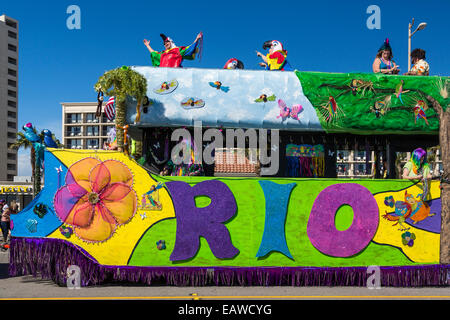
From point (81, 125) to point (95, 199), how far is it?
7204cm

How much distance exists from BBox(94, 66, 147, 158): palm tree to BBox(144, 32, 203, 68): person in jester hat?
1.28 meters

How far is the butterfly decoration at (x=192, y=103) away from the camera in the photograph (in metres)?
6.89

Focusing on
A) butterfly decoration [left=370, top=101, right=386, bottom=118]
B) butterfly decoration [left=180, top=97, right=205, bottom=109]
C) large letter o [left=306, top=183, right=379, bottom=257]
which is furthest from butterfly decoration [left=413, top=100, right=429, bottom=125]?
butterfly decoration [left=180, top=97, right=205, bottom=109]

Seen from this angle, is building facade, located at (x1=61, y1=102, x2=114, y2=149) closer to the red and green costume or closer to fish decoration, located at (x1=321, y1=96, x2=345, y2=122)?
the red and green costume

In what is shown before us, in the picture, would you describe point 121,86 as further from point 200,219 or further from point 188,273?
point 188,273

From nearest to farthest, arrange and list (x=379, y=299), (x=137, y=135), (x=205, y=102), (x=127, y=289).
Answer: (x=379, y=299) < (x=127, y=289) < (x=205, y=102) < (x=137, y=135)

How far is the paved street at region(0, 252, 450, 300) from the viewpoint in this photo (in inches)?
221

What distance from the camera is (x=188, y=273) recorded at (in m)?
6.18

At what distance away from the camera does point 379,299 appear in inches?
220

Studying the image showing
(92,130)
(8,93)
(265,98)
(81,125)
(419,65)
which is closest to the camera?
(265,98)

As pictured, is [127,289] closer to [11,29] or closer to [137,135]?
[137,135]

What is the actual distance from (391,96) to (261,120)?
9.01 ft

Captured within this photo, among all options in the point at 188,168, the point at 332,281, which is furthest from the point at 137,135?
the point at 332,281

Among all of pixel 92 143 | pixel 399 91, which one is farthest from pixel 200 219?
pixel 92 143
